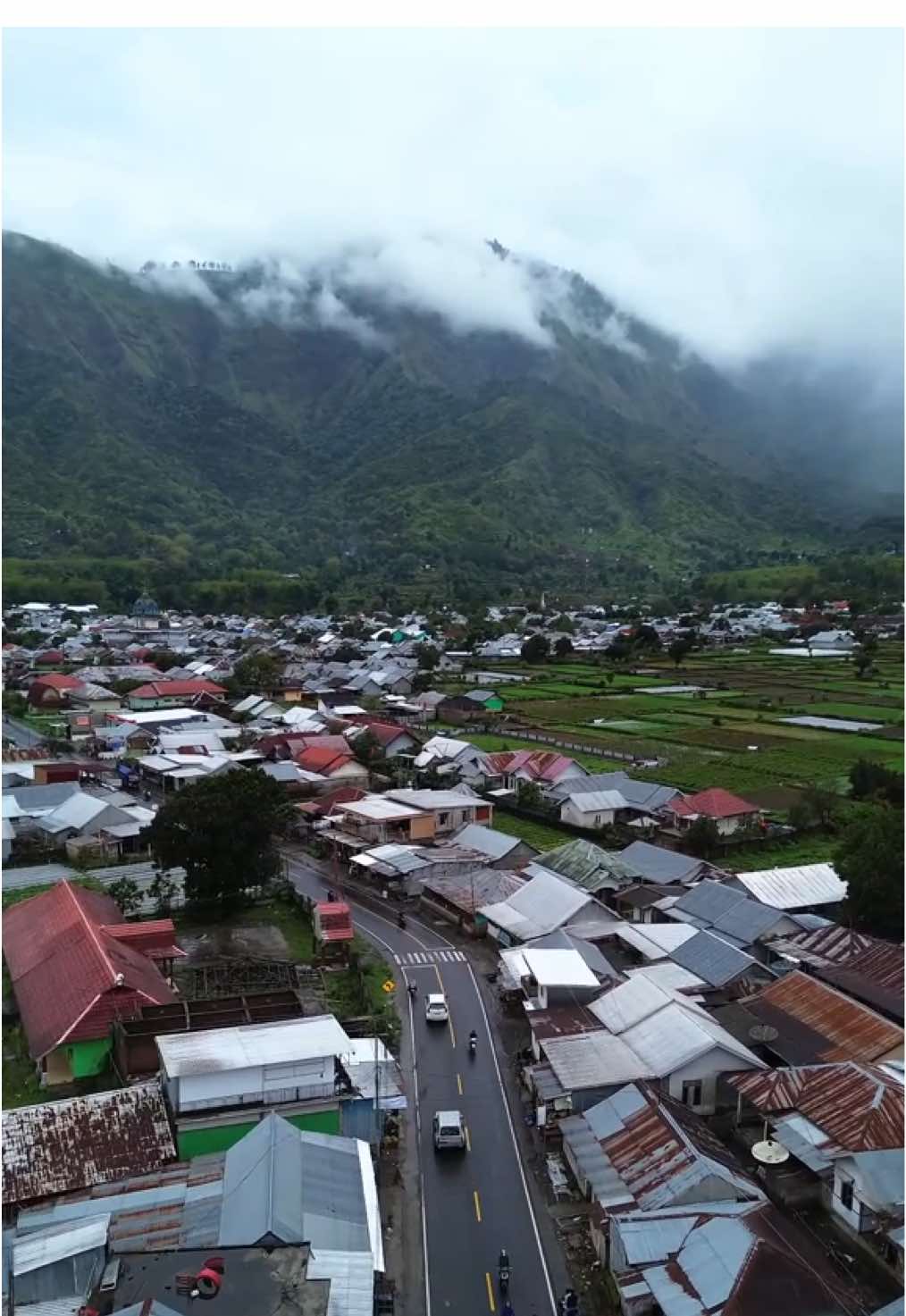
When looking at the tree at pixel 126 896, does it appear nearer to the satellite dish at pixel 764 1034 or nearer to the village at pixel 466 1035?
the village at pixel 466 1035

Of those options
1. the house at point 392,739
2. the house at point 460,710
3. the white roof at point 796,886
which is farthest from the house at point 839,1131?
the house at point 460,710

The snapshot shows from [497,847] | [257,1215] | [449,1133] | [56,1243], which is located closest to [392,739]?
[497,847]

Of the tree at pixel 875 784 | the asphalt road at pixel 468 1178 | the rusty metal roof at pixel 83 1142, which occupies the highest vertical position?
the tree at pixel 875 784

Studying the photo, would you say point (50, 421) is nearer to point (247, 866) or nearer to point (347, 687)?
point (347, 687)

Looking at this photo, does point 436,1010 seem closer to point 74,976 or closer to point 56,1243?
point 74,976

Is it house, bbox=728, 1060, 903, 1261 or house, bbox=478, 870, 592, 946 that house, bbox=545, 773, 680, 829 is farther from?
house, bbox=728, 1060, 903, 1261

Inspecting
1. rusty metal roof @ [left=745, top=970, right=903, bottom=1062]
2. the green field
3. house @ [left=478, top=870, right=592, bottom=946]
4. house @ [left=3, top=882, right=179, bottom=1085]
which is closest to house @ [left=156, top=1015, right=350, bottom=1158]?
house @ [left=3, top=882, right=179, bottom=1085]

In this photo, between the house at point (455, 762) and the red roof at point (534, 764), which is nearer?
the red roof at point (534, 764)
